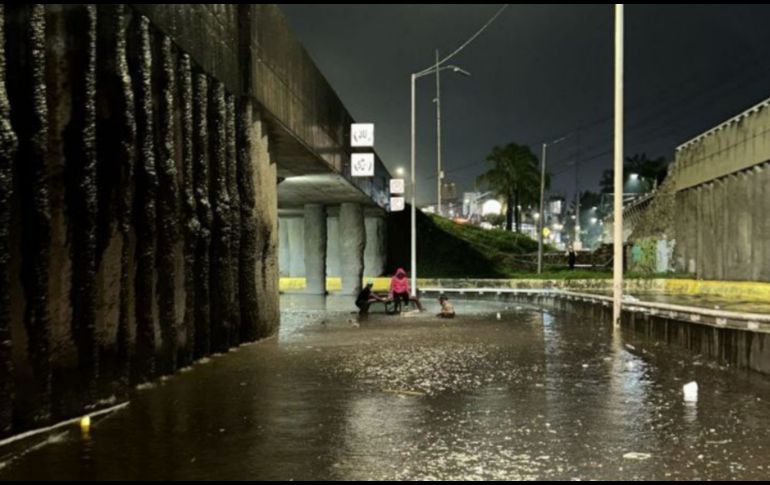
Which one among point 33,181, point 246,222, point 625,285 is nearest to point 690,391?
point 33,181

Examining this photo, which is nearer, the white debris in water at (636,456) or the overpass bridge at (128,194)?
the white debris in water at (636,456)

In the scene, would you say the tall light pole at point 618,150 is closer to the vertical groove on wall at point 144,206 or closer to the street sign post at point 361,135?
the street sign post at point 361,135

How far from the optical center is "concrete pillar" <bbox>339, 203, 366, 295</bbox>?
120 ft

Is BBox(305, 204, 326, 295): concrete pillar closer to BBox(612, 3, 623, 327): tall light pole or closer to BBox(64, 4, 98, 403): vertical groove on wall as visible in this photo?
BBox(612, 3, 623, 327): tall light pole

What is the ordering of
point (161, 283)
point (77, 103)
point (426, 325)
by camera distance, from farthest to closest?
point (426, 325), point (161, 283), point (77, 103)

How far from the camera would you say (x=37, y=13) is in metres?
7.57

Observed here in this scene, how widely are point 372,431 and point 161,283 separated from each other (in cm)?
462

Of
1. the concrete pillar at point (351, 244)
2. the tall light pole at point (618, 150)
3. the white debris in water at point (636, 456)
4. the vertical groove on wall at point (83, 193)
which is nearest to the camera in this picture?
the white debris in water at point (636, 456)

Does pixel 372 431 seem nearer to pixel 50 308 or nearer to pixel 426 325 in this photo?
pixel 50 308

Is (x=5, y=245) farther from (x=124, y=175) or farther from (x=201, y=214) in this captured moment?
(x=201, y=214)

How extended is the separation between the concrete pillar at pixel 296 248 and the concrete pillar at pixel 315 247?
730cm

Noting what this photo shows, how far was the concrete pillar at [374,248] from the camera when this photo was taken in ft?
159

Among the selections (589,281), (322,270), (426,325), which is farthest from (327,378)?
(589,281)

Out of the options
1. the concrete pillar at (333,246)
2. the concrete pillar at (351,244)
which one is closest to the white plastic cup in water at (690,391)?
the concrete pillar at (351,244)
